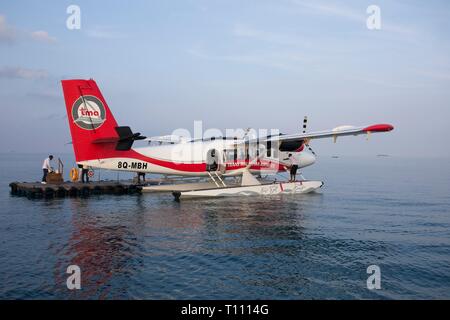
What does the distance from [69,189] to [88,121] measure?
7.62 meters

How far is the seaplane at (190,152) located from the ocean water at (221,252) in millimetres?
3672

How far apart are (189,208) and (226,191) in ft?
14.3

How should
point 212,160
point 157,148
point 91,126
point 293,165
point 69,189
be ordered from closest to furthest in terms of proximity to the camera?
point 91,126, point 157,148, point 212,160, point 69,189, point 293,165

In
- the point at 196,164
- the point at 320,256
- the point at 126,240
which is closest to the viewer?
the point at 320,256

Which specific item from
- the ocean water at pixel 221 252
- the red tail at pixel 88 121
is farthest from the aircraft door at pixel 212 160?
the red tail at pixel 88 121

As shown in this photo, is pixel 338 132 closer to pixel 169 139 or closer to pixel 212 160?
pixel 212 160

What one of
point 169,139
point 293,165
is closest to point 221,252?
point 293,165

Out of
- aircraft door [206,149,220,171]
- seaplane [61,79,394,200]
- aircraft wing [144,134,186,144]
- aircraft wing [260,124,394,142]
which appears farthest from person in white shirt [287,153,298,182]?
aircraft wing [144,134,186,144]

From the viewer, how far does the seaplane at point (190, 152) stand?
2520 cm

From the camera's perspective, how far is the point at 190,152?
28.3m

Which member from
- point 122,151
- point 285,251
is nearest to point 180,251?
point 285,251

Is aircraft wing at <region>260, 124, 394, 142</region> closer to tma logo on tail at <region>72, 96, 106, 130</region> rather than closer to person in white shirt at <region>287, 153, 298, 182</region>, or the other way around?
person in white shirt at <region>287, 153, 298, 182</region>

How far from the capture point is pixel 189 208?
23.8m

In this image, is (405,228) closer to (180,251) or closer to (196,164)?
(180,251)
